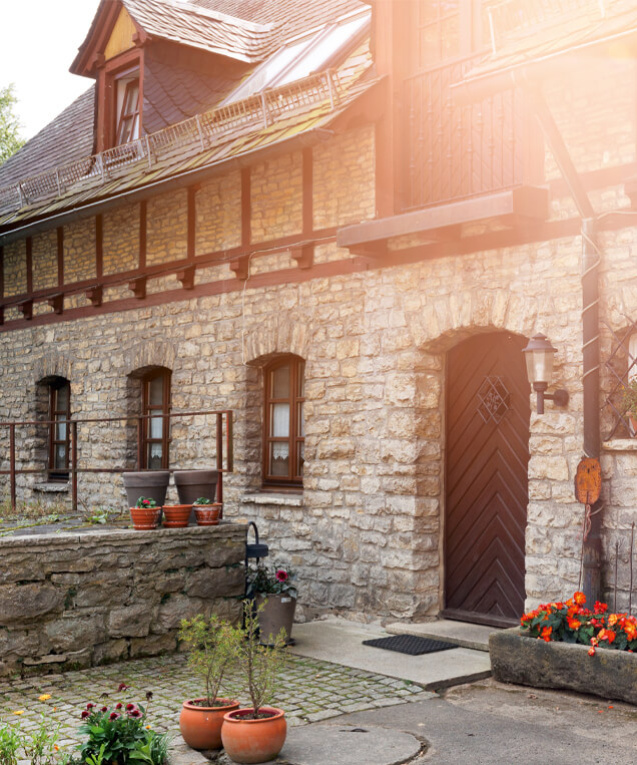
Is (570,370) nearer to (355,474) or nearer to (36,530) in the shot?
(355,474)

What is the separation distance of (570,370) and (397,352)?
1.80 meters

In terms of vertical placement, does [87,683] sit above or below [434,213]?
below

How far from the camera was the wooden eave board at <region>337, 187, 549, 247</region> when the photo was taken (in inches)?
299

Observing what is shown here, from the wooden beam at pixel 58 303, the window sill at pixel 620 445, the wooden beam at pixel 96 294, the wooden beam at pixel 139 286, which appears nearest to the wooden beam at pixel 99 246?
the wooden beam at pixel 96 294

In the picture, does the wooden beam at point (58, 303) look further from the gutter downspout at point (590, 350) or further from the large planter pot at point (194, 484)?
the gutter downspout at point (590, 350)

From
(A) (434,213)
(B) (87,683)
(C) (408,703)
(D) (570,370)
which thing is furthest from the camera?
(A) (434,213)

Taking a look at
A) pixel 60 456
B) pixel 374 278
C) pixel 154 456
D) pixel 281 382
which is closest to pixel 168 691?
pixel 374 278

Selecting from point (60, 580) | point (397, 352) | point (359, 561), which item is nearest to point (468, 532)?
point (359, 561)

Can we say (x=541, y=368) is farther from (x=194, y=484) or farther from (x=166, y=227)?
(x=166, y=227)

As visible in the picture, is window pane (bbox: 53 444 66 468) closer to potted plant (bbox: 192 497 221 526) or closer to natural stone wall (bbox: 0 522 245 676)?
potted plant (bbox: 192 497 221 526)

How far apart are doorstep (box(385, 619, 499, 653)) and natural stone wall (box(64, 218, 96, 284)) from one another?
21.7 ft

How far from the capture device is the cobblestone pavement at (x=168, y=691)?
6047 millimetres

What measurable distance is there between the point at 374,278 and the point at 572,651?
400cm

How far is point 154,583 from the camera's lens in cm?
772
